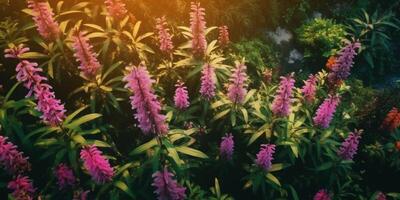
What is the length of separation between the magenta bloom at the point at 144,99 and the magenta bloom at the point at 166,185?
66 cm

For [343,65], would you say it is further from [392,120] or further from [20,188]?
[20,188]

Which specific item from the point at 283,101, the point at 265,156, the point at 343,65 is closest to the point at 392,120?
the point at 343,65

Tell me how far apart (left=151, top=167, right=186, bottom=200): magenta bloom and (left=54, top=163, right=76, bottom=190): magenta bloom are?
4.35ft

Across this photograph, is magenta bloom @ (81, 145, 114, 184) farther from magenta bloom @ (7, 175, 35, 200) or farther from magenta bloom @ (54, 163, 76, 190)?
magenta bloom @ (7, 175, 35, 200)

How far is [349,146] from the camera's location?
20.9 ft

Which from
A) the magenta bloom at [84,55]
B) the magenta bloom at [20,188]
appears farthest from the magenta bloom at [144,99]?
the magenta bloom at [20,188]

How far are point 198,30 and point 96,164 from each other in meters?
3.14

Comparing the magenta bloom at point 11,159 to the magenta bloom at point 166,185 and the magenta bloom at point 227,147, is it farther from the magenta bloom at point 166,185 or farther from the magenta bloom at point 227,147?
the magenta bloom at point 227,147

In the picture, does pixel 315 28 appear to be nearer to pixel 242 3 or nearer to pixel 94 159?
pixel 242 3

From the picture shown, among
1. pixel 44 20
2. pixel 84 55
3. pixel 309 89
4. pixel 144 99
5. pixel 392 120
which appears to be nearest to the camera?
pixel 144 99

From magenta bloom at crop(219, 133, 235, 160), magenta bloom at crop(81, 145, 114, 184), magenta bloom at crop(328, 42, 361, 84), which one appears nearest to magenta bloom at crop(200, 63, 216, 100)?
magenta bloom at crop(219, 133, 235, 160)

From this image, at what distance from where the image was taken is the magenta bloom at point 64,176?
5502 mm

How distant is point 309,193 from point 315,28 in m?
5.48

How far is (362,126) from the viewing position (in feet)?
28.0
